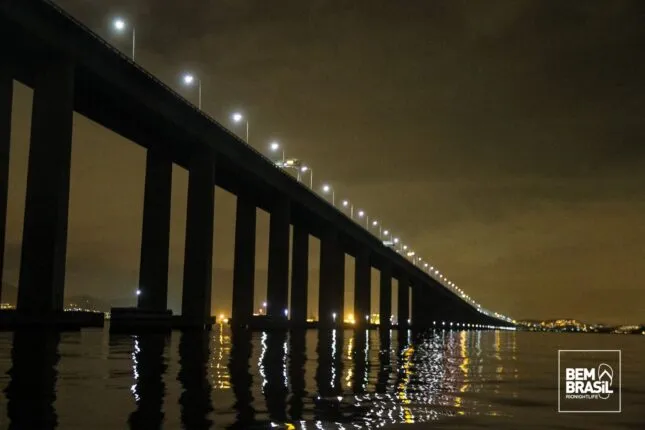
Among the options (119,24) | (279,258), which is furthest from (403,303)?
(119,24)

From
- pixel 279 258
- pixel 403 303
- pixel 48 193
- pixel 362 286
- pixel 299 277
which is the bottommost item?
pixel 403 303

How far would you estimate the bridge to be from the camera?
4528cm

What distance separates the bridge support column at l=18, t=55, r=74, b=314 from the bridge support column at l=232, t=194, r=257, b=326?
4277 centimetres

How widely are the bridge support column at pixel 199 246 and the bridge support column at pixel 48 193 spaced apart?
21.3 meters

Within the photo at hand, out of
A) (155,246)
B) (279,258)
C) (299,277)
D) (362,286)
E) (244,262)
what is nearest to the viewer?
(155,246)

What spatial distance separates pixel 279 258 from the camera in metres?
93.0

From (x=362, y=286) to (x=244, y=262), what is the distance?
49.2 meters
